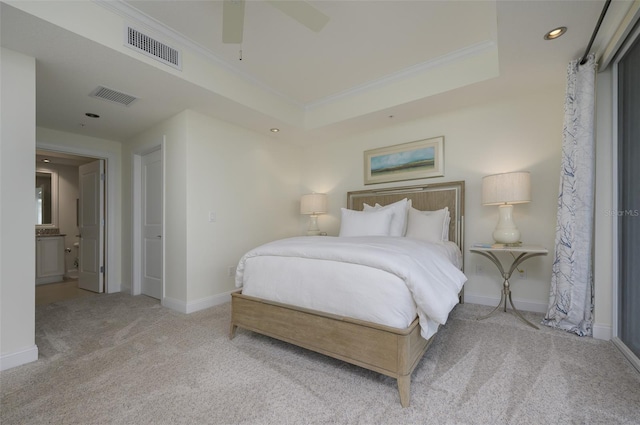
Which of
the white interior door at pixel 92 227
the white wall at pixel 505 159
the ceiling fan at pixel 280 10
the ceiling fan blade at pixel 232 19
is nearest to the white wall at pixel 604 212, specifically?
the white wall at pixel 505 159

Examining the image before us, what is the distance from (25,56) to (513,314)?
478cm

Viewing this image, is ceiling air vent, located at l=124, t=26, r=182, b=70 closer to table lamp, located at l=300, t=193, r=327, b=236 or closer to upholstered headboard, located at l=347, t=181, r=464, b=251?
table lamp, located at l=300, t=193, r=327, b=236

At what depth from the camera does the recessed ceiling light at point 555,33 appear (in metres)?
1.97

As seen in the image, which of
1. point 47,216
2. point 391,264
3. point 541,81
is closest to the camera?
point 391,264

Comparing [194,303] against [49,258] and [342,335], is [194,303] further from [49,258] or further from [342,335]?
[49,258]

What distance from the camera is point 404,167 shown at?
149 inches

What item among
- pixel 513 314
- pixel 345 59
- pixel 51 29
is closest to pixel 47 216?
pixel 51 29

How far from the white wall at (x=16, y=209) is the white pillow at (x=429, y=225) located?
335 cm

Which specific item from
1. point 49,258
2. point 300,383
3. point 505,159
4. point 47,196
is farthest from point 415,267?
point 47,196

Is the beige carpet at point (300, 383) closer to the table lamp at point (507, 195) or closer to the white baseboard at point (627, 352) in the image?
the white baseboard at point (627, 352)

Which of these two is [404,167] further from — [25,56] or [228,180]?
[25,56]

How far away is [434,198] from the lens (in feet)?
11.5

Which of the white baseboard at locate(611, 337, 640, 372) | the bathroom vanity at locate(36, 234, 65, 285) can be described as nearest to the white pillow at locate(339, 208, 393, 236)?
the white baseboard at locate(611, 337, 640, 372)

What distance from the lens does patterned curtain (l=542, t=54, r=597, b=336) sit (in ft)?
7.38
